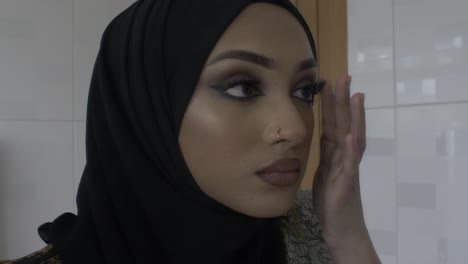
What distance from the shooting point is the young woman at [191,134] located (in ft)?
1.71

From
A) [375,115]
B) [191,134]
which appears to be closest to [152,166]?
[191,134]

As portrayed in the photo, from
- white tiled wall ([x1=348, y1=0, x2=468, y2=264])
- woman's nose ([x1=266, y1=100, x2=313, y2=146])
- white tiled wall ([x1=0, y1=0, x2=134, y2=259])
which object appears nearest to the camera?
woman's nose ([x1=266, y1=100, x2=313, y2=146])

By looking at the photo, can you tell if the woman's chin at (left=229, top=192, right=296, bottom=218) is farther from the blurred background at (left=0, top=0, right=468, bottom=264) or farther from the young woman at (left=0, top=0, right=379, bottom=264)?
the blurred background at (left=0, top=0, right=468, bottom=264)

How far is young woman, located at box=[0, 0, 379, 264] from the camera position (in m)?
0.52

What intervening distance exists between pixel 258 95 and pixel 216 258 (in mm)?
232

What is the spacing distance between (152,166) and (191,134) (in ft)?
0.25

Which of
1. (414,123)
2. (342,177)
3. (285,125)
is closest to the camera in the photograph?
(285,125)

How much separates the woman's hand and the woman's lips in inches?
6.0

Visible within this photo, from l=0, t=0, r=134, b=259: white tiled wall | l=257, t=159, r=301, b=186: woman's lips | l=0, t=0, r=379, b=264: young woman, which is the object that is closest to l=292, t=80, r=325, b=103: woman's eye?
l=0, t=0, r=379, b=264: young woman

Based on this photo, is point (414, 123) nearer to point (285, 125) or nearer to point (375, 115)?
point (375, 115)

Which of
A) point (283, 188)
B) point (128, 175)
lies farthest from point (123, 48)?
point (283, 188)

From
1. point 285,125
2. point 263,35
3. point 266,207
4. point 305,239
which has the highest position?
point 263,35

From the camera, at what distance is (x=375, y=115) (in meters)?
1.04

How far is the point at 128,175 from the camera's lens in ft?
1.84
